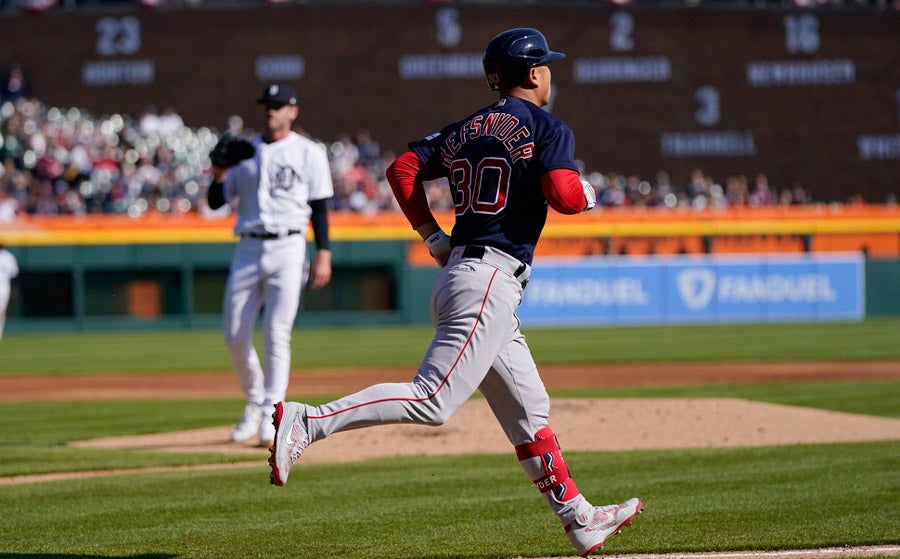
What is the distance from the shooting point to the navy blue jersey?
13.4 ft

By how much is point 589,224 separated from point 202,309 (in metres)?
7.30

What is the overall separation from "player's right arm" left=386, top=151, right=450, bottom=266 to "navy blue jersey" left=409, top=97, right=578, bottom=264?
0.17m

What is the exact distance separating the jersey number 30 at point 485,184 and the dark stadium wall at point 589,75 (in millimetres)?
20156

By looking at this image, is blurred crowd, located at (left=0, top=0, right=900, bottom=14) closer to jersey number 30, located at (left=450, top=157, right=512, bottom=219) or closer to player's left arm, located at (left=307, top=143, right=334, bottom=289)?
player's left arm, located at (left=307, top=143, right=334, bottom=289)

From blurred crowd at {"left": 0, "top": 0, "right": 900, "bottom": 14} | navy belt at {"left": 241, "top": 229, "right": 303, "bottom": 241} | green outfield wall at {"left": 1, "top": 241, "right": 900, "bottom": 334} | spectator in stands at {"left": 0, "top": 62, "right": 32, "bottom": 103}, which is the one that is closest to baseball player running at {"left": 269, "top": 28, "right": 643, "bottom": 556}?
navy belt at {"left": 241, "top": 229, "right": 303, "bottom": 241}

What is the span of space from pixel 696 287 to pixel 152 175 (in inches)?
405

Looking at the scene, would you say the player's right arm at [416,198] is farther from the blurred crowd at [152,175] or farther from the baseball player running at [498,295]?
the blurred crowd at [152,175]

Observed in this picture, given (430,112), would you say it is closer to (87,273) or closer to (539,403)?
(87,273)

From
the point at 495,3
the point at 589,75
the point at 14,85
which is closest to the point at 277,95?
the point at 589,75

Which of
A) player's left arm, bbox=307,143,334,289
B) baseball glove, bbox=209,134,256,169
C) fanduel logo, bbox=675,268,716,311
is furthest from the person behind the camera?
fanduel logo, bbox=675,268,716,311

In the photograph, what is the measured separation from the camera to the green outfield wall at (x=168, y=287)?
22734mm

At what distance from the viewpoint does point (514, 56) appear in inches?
166

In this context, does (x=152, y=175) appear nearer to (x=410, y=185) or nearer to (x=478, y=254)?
(x=410, y=185)

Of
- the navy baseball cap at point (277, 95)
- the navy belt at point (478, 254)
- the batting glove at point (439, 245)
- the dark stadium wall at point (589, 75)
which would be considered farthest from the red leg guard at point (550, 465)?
the dark stadium wall at point (589, 75)
